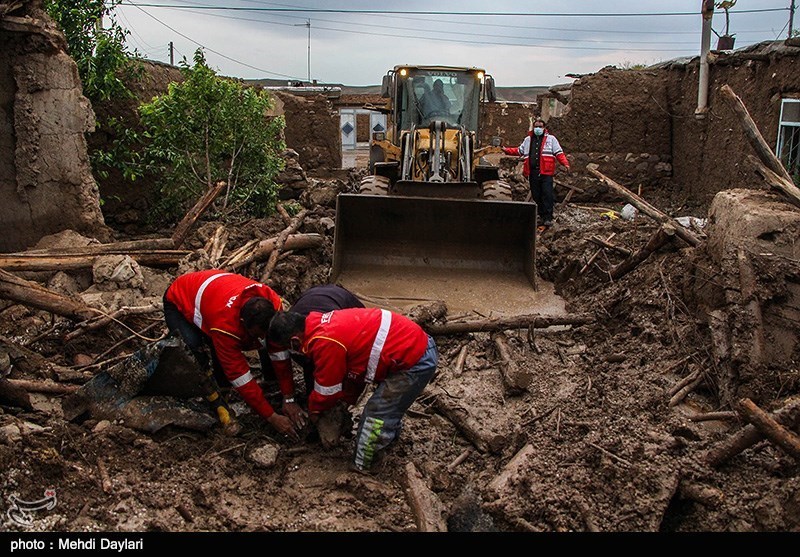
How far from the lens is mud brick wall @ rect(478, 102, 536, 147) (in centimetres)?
2278

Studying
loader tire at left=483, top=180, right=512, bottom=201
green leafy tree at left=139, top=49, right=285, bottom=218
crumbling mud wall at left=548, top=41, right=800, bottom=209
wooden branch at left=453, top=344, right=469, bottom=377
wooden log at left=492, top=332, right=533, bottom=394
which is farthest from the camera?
crumbling mud wall at left=548, top=41, right=800, bottom=209

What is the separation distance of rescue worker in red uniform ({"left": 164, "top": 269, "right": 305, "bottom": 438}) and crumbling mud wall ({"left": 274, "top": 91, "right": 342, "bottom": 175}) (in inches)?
532

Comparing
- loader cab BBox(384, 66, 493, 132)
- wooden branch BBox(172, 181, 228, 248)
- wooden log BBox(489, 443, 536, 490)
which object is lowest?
wooden log BBox(489, 443, 536, 490)

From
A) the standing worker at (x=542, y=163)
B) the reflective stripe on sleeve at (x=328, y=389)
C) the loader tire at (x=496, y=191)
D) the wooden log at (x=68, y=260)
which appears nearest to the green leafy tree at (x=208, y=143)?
the wooden log at (x=68, y=260)

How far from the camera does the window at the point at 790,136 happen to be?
10367 millimetres

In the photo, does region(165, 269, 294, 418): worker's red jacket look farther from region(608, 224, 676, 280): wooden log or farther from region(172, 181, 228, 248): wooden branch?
region(608, 224, 676, 280): wooden log

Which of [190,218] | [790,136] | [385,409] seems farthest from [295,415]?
[790,136]

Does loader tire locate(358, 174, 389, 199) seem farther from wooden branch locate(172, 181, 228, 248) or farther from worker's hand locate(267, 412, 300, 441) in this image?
worker's hand locate(267, 412, 300, 441)

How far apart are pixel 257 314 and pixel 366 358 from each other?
29.6 inches

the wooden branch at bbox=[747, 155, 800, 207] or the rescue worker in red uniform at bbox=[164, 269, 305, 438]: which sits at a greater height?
the wooden branch at bbox=[747, 155, 800, 207]

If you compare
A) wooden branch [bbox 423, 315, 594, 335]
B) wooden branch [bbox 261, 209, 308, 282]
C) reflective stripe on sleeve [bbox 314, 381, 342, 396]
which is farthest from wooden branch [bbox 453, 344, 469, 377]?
wooden branch [bbox 261, 209, 308, 282]

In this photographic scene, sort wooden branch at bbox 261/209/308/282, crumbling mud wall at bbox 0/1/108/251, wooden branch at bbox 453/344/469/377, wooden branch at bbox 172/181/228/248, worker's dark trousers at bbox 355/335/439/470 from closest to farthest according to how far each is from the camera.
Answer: worker's dark trousers at bbox 355/335/439/470 → wooden branch at bbox 453/344/469/377 → crumbling mud wall at bbox 0/1/108/251 → wooden branch at bbox 261/209/308/282 → wooden branch at bbox 172/181/228/248

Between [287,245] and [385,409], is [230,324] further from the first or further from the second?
[287,245]

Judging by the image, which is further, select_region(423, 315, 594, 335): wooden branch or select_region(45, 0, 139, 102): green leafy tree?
select_region(45, 0, 139, 102): green leafy tree
